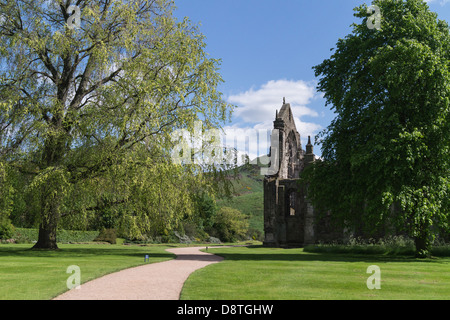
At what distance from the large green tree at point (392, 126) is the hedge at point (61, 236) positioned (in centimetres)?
2450

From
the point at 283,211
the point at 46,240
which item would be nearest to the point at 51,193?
the point at 46,240

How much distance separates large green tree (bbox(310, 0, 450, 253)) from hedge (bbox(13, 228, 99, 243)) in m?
24.5

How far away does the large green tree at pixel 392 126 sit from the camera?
19.0m

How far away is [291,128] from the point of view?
52438 millimetres

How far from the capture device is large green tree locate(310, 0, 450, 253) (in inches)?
746

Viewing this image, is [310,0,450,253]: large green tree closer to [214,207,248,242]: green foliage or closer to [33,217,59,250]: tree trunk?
[33,217,59,250]: tree trunk

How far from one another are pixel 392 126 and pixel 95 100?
1590 cm

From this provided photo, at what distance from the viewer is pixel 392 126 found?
67.1 feet

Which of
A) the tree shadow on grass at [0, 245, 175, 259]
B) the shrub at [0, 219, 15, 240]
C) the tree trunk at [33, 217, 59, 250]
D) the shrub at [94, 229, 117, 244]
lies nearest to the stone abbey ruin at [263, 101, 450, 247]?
the shrub at [94, 229, 117, 244]

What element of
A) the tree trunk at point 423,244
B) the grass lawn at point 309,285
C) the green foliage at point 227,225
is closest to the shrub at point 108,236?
the green foliage at point 227,225

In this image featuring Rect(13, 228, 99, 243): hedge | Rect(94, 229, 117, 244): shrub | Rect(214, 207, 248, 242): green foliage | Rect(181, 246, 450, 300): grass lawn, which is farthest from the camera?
Rect(214, 207, 248, 242): green foliage

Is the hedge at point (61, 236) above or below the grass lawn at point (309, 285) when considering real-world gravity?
below

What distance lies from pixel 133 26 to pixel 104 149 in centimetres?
726

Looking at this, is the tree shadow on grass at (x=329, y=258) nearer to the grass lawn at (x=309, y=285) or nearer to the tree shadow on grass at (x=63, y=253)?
the tree shadow on grass at (x=63, y=253)
